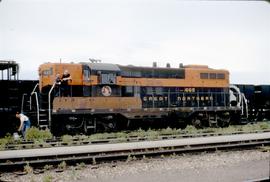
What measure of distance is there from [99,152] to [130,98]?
6551mm

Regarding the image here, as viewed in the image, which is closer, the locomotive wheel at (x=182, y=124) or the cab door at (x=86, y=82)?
the cab door at (x=86, y=82)

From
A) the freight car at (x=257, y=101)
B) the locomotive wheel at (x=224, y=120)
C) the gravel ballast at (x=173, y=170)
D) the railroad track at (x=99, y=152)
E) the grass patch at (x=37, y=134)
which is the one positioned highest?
the freight car at (x=257, y=101)

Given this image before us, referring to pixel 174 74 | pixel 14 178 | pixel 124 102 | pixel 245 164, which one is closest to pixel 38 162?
pixel 14 178

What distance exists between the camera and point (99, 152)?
1138 cm

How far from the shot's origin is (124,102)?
17.4 meters

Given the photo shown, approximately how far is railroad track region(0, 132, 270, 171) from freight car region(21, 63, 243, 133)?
3332 millimetres

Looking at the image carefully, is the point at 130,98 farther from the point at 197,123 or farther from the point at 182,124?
the point at 197,123

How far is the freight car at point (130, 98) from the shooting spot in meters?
15.9

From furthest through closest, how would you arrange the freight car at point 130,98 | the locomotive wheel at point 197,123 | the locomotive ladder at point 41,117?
1. the locomotive wheel at point 197,123
2. the freight car at point 130,98
3. the locomotive ladder at point 41,117

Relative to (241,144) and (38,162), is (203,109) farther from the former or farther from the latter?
(38,162)

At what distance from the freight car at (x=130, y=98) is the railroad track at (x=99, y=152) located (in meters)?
3.33

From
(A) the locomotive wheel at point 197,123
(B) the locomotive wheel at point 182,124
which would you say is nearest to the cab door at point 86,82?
(B) the locomotive wheel at point 182,124

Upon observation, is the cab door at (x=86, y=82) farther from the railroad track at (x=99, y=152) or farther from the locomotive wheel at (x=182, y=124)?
the locomotive wheel at (x=182, y=124)

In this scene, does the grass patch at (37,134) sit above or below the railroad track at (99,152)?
above
